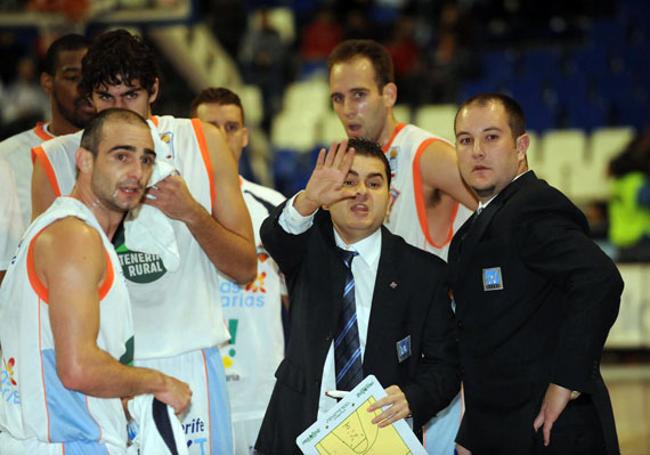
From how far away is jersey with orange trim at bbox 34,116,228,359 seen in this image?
16.1 feet

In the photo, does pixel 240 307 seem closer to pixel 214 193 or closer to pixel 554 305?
pixel 214 193

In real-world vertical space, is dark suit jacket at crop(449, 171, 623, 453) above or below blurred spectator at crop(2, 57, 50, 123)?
below

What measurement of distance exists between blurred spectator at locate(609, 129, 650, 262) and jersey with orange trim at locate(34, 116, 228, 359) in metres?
8.44

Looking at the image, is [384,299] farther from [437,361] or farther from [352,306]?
[437,361]

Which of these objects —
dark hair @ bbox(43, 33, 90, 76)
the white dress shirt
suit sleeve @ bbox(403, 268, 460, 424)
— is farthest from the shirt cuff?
dark hair @ bbox(43, 33, 90, 76)

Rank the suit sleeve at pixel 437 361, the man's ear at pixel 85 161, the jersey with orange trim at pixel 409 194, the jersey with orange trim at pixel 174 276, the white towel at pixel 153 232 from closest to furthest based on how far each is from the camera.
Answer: the man's ear at pixel 85 161, the suit sleeve at pixel 437 361, the white towel at pixel 153 232, the jersey with orange trim at pixel 174 276, the jersey with orange trim at pixel 409 194

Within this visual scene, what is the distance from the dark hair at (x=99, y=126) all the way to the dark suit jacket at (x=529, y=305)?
5.07ft

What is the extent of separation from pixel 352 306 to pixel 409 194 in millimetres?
1333

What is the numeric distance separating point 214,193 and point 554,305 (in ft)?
5.73

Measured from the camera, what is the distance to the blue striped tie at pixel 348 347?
4.46m

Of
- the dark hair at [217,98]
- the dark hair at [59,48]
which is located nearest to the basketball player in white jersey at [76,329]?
the dark hair at [59,48]

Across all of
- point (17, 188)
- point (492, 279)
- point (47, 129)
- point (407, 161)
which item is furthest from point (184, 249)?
point (492, 279)

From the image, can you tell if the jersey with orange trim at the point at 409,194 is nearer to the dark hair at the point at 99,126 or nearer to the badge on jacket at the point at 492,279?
the badge on jacket at the point at 492,279

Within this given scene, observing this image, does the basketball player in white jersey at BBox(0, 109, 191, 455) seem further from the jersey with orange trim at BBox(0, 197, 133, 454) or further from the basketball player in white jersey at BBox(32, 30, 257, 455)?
the basketball player in white jersey at BBox(32, 30, 257, 455)
